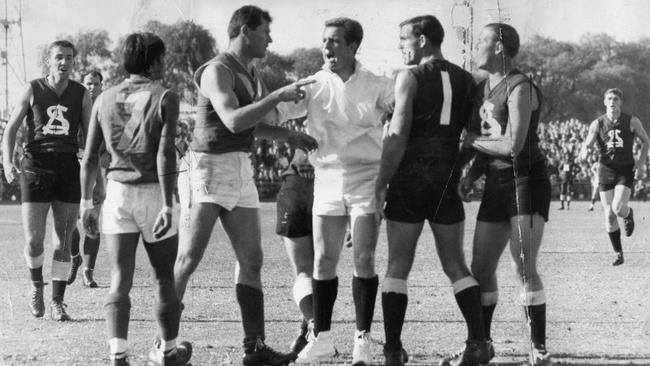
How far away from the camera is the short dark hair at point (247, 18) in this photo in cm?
619

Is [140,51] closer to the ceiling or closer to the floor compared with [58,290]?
closer to the ceiling

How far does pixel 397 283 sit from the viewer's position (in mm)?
6062

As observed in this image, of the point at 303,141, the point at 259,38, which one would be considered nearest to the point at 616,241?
the point at 303,141

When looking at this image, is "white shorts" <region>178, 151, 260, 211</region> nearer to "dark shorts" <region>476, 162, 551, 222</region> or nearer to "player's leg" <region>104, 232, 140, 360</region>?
"player's leg" <region>104, 232, 140, 360</region>

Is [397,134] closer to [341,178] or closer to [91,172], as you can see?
[341,178]

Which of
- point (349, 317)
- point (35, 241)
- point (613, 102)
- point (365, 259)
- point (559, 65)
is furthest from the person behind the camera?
point (559, 65)

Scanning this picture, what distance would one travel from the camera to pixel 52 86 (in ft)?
27.6

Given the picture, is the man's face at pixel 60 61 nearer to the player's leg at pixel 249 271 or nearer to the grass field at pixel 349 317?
the grass field at pixel 349 317

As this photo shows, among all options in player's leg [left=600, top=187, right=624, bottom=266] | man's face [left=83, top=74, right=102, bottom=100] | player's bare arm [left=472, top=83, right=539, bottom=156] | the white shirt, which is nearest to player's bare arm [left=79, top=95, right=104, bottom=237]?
the white shirt

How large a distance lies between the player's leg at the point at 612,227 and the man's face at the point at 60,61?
23.6 ft

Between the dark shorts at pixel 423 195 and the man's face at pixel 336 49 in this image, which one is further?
the man's face at pixel 336 49

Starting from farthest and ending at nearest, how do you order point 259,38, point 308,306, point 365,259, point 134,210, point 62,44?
point 62,44 < point 308,306 < point 259,38 < point 365,259 < point 134,210

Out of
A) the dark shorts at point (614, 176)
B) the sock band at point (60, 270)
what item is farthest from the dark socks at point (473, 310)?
the dark shorts at point (614, 176)

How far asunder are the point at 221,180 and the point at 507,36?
1.86m
